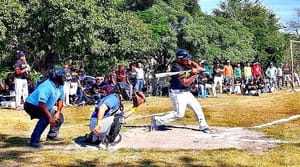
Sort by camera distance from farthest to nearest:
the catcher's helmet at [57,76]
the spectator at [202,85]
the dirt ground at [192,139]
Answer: the spectator at [202,85] < the dirt ground at [192,139] < the catcher's helmet at [57,76]

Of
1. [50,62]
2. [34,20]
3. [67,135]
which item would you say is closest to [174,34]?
[50,62]

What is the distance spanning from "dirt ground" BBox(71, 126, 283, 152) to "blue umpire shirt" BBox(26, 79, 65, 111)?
0.92m

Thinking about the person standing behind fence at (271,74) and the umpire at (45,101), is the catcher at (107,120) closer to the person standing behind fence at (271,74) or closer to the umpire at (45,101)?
the umpire at (45,101)

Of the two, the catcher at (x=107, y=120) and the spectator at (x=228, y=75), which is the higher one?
the spectator at (x=228, y=75)

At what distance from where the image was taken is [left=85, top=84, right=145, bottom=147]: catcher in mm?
8266

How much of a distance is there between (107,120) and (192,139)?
184 centimetres

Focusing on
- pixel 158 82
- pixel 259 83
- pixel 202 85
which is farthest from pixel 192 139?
pixel 259 83

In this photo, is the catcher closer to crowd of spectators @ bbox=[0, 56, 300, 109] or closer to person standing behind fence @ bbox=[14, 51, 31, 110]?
crowd of spectators @ bbox=[0, 56, 300, 109]

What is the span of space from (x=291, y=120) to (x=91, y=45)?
11616 millimetres

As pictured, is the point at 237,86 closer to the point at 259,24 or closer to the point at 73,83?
the point at 73,83

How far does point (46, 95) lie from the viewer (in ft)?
26.9

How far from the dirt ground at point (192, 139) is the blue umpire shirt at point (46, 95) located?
36.2 inches

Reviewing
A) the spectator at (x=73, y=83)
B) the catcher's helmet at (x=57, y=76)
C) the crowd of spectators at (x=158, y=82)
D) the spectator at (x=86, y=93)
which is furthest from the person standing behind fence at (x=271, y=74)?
the catcher's helmet at (x=57, y=76)

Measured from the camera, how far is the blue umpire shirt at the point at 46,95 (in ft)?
26.8
